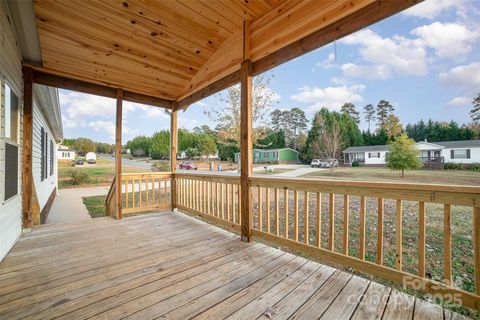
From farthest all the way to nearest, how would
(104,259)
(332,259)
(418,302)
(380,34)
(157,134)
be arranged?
(157,134), (104,259), (332,259), (380,34), (418,302)

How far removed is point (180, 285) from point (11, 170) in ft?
8.63

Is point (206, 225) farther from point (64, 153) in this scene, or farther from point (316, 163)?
point (64, 153)

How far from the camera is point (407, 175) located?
162cm

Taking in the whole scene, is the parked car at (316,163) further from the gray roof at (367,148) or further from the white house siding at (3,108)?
the white house siding at (3,108)

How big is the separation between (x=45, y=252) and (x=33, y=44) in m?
2.65

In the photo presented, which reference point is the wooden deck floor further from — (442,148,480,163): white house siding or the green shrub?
the green shrub

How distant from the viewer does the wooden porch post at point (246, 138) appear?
9.50 feet

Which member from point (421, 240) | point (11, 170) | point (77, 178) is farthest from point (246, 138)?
point (77, 178)

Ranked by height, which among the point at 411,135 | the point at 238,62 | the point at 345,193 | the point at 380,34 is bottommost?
the point at 345,193

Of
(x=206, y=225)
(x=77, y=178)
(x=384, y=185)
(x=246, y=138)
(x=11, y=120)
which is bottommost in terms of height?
(x=206, y=225)

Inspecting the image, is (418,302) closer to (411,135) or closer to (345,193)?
(345,193)

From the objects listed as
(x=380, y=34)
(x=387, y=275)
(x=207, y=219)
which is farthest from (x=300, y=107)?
(x=207, y=219)

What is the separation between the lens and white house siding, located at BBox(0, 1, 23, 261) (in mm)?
2264

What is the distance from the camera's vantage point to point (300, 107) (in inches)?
90.0
